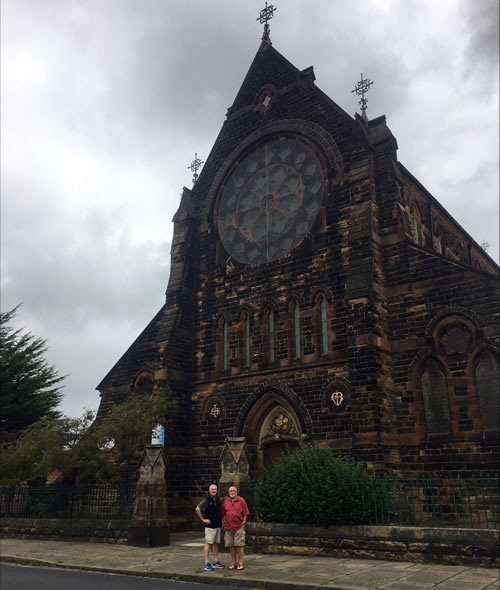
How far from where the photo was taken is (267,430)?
1983 centimetres

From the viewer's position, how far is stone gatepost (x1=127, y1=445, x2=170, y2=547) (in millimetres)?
14938

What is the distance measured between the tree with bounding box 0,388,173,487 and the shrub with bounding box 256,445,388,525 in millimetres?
6462

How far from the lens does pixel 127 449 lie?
60.4ft

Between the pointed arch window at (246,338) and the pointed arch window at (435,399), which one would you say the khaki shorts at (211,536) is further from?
the pointed arch window at (246,338)

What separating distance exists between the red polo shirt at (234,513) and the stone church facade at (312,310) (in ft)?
11.7

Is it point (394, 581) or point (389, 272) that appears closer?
point (394, 581)

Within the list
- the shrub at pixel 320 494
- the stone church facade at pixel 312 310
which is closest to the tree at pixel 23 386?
the stone church facade at pixel 312 310

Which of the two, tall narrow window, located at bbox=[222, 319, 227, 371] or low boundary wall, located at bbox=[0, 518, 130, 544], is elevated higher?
tall narrow window, located at bbox=[222, 319, 227, 371]

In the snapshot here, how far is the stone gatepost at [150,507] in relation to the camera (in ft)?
49.0

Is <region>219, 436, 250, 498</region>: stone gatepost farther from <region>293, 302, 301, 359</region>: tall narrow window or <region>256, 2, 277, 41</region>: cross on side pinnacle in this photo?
<region>256, 2, 277, 41</region>: cross on side pinnacle

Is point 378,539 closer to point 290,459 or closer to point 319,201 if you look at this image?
point 290,459

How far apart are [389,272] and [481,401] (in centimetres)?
491

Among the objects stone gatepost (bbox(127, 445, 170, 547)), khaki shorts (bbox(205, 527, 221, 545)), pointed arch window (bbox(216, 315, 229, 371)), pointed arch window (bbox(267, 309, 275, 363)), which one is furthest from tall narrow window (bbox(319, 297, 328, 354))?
khaki shorts (bbox(205, 527, 221, 545))

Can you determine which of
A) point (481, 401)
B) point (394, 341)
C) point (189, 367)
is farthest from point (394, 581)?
Answer: point (189, 367)
